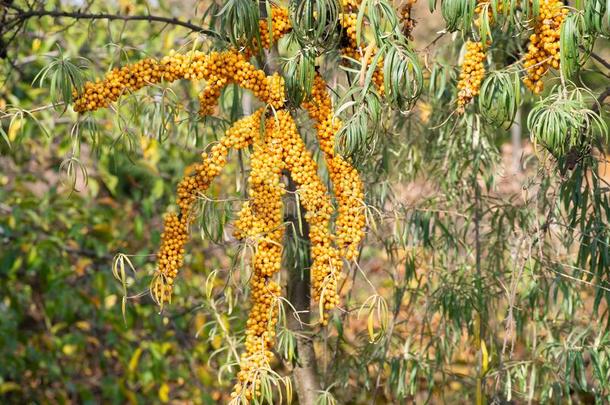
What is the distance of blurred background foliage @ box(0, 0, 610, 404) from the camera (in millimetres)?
2463

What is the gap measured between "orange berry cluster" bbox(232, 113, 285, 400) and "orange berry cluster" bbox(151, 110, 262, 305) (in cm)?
4

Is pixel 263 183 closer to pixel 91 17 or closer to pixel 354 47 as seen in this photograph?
pixel 354 47

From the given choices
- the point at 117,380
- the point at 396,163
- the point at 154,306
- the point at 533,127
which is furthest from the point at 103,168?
the point at 533,127

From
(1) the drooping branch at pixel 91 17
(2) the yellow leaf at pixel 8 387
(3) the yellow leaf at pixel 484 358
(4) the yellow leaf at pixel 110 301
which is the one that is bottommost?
(2) the yellow leaf at pixel 8 387

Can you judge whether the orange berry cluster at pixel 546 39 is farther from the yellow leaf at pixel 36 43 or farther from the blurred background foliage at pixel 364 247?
the yellow leaf at pixel 36 43

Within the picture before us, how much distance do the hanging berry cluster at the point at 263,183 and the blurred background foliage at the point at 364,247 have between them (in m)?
0.08

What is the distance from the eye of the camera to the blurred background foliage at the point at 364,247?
246 centimetres

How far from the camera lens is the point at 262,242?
2.13 m

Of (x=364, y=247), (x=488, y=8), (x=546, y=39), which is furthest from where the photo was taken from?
(x=364, y=247)

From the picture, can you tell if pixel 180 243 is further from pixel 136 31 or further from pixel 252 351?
pixel 136 31

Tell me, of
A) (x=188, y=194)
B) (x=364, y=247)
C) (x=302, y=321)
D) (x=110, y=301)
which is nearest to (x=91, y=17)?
(x=188, y=194)

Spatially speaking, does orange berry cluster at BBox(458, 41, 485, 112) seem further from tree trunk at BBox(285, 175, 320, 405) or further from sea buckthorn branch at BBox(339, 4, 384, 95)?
tree trunk at BBox(285, 175, 320, 405)

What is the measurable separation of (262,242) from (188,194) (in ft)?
Answer: 0.77

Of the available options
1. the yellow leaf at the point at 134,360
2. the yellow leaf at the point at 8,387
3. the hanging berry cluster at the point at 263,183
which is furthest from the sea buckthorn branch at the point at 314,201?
the yellow leaf at the point at 8,387
